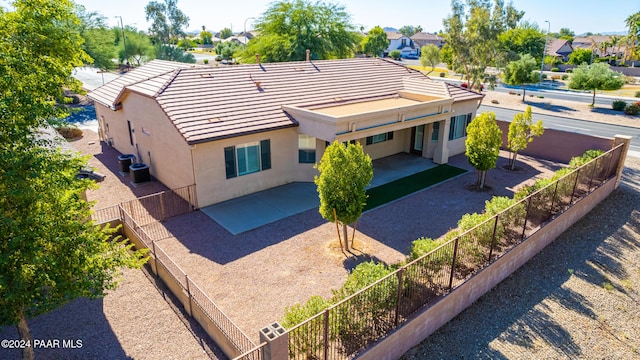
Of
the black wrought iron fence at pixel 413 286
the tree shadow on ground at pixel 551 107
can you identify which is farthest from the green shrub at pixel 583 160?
the tree shadow on ground at pixel 551 107

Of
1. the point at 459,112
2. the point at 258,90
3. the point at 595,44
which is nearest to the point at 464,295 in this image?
the point at 258,90

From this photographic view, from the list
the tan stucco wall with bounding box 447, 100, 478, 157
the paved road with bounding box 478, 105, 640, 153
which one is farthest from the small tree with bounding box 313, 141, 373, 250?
the paved road with bounding box 478, 105, 640, 153

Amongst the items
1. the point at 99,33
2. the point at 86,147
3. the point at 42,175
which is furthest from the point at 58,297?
the point at 99,33

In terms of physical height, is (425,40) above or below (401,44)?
above

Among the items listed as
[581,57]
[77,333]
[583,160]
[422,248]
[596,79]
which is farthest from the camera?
[581,57]

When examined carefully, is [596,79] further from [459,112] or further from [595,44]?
[595,44]

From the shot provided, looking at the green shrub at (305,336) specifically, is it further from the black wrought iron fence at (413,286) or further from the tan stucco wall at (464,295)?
the tan stucco wall at (464,295)
